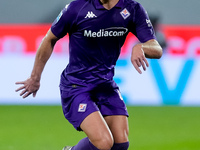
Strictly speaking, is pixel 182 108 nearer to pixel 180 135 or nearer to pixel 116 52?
pixel 180 135

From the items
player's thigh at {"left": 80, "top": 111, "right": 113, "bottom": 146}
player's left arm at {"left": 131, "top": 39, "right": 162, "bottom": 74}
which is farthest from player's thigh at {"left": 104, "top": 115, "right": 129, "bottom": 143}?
player's left arm at {"left": 131, "top": 39, "right": 162, "bottom": 74}

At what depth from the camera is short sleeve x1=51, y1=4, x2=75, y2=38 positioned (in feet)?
16.2

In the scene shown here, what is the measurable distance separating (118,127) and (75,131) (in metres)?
3.23

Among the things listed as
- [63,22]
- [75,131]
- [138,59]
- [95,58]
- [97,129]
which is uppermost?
[63,22]

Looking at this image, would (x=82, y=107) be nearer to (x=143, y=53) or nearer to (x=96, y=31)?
(x=96, y=31)

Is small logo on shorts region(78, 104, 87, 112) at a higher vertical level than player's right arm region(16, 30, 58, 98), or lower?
lower

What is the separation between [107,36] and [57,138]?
296cm

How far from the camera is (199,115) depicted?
9.89 metres

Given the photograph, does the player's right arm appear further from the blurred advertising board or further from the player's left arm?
the blurred advertising board

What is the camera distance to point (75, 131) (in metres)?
8.26

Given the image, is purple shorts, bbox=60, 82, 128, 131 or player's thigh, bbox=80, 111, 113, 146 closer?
player's thigh, bbox=80, 111, 113, 146

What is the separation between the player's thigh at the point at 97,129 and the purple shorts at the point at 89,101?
8 cm

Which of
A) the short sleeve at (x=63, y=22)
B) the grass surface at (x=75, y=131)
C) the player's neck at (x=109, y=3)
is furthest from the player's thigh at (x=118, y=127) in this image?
the grass surface at (x=75, y=131)

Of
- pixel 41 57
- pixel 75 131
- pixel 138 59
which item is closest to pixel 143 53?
pixel 138 59
